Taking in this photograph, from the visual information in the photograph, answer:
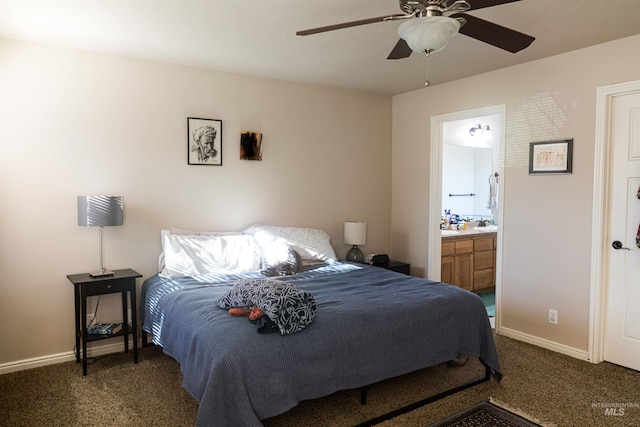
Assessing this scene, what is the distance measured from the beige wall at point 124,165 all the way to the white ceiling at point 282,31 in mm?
248

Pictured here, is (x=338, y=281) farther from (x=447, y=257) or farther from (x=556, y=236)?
(x=447, y=257)

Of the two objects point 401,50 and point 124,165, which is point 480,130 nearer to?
A: point 401,50

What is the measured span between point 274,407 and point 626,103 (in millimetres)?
3196

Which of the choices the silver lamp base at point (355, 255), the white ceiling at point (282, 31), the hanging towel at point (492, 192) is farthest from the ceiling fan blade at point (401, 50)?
the hanging towel at point (492, 192)

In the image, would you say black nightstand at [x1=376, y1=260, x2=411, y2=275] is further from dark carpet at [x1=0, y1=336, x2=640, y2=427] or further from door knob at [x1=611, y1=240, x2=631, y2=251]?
door knob at [x1=611, y1=240, x2=631, y2=251]

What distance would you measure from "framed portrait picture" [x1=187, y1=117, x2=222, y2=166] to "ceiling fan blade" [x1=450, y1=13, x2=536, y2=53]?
240 centimetres

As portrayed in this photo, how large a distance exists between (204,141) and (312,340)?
2288mm

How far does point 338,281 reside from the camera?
335 centimetres

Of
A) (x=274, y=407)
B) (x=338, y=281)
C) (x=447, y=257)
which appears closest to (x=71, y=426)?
(x=274, y=407)

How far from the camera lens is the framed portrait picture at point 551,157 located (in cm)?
344

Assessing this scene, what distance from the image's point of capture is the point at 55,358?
3311mm

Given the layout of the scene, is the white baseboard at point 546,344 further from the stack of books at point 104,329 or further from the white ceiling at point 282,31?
the stack of books at point 104,329

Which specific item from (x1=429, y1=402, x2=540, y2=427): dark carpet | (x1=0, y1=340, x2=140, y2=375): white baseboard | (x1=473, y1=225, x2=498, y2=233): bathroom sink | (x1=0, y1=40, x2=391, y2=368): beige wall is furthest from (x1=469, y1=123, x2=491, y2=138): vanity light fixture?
(x1=0, y1=340, x2=140, y2=375): white baseboard

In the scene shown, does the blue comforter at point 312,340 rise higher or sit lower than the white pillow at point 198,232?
lower
